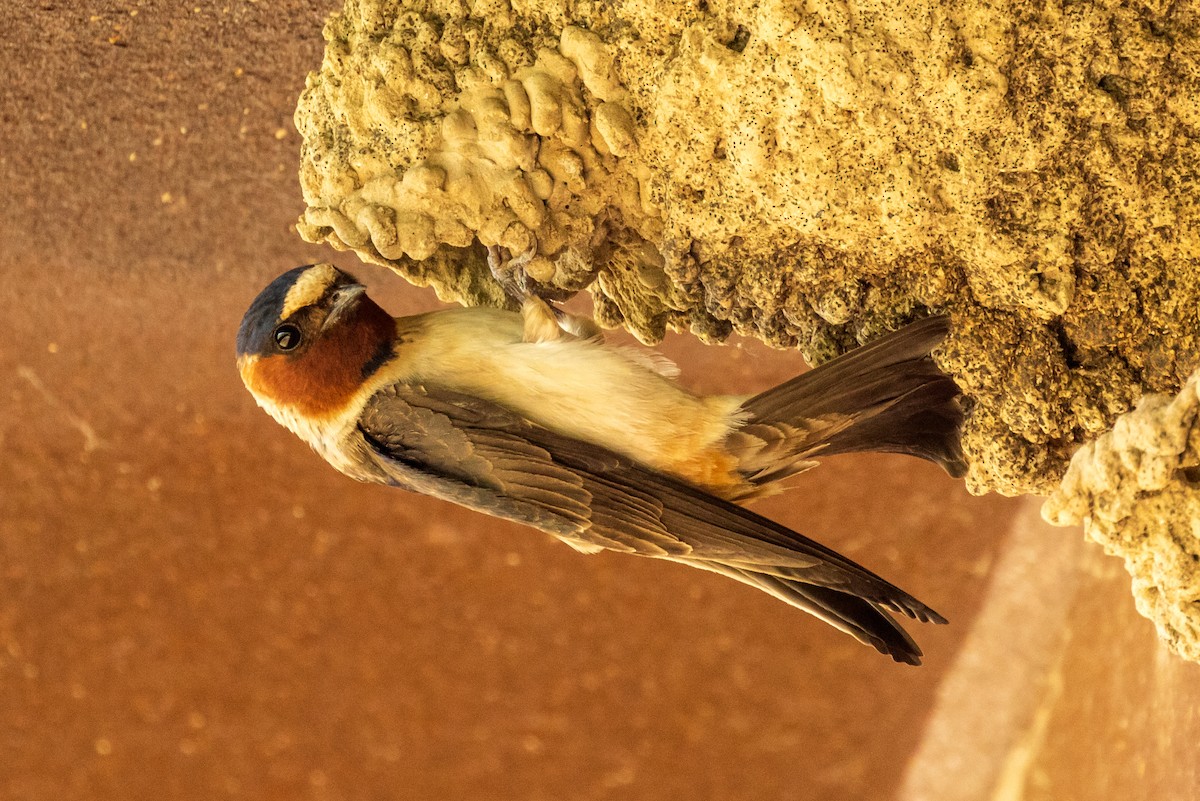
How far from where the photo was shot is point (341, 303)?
2252 mm

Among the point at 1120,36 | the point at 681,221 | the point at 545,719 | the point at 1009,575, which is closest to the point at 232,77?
the point at 681,221

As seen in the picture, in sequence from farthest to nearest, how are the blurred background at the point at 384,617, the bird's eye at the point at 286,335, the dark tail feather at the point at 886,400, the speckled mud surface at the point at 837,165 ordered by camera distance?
1. the blurred background at the point at 384,617
2. the bird's eye at the point at 286,335
3. the dark tail feather at the point at 886,400
4. the speckled mud surface at the point at 837,165

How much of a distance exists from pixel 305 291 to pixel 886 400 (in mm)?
918

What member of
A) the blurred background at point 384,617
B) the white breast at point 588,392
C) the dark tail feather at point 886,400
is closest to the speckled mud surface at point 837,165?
the dark tail feather at point 886,400

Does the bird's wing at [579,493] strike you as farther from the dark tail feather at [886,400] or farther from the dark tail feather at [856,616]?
the dark tail feather at [886,400]

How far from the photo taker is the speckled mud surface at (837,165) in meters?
1.93

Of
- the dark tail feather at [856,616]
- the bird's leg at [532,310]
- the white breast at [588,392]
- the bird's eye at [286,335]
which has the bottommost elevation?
the bird's eye at [286,335]

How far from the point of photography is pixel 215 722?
4.32 meters

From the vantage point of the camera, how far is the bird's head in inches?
88.3

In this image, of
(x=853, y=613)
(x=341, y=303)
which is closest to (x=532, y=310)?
(x=341, y=303)

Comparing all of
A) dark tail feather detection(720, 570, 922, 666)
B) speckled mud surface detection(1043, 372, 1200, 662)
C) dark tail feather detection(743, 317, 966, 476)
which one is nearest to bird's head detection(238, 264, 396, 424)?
dark tail feather detection(743, 317, 966, 476)

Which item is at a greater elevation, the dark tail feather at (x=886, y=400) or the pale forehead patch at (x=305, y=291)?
the dark tail feather at (x=886, y=400)

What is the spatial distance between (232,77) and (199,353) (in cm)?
94

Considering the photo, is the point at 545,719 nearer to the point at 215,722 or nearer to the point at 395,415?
the point at 215,722
